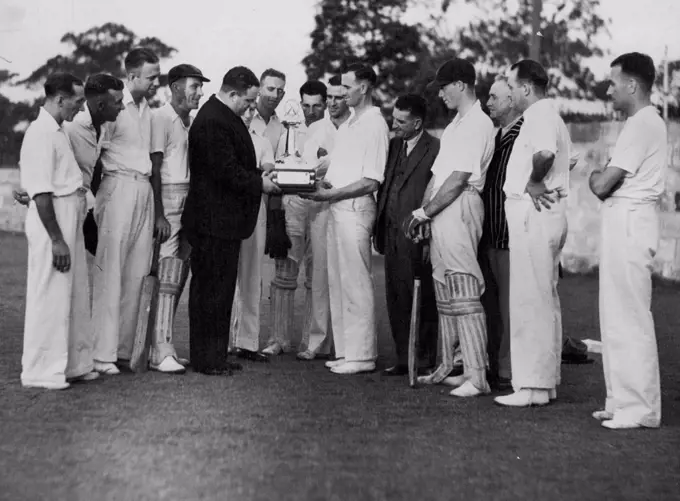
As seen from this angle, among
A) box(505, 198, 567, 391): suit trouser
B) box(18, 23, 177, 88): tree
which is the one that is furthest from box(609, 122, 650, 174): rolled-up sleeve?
box(18, 23, 177, 88): tree

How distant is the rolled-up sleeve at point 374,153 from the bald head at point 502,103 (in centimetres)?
98

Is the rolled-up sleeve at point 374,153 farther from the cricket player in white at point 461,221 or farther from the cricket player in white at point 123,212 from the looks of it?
the cricket player in white at point 123,212

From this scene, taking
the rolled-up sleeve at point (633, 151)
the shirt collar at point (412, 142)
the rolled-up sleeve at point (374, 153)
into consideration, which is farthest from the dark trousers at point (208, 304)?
the rolled-up sleeve at point (633, 151)

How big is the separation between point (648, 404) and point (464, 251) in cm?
199

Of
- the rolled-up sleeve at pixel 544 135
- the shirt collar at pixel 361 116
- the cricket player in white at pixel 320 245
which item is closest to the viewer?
the rolled-up sleeve at pixel 544 135

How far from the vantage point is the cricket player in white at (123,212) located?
9.47 meters

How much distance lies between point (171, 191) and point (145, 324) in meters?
1.09

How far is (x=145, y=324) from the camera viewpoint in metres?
9.56

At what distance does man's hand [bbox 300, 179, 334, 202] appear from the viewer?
9.97 m

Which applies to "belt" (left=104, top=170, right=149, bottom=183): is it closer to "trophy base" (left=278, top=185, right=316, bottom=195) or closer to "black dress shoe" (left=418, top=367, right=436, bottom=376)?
"trophy base" (left=278, top=185, right=316, bottom=195)

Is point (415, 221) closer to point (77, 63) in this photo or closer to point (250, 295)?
point (250, 295)

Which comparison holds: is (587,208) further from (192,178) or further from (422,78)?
(422,78)

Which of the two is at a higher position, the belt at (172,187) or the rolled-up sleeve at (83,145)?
the rolled-up sleeve at (83,145)

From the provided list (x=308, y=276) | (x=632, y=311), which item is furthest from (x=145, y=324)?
(x=632, y=311)
